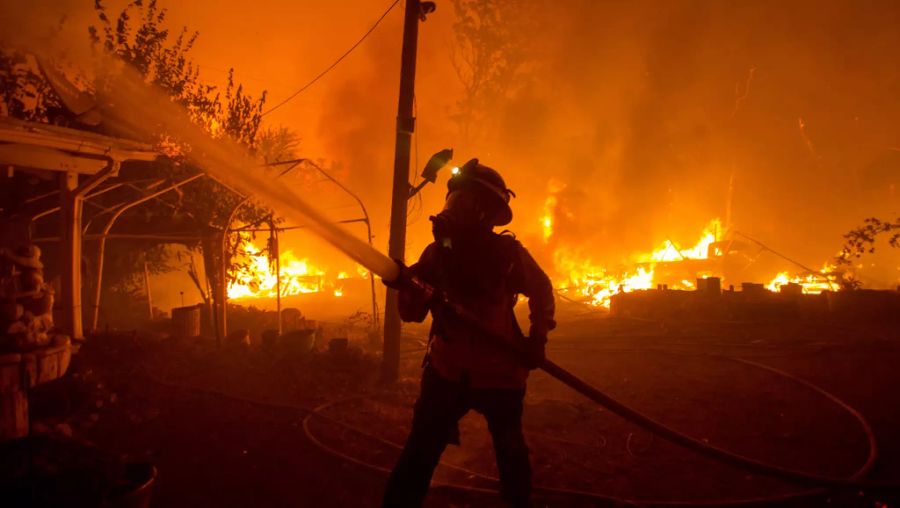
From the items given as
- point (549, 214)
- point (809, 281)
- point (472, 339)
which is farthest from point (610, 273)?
point (472, 339)

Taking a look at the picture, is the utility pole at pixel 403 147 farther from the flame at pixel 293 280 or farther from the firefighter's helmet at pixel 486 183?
the flame at pixel 293 280

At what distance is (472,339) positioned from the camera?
10.5 ft

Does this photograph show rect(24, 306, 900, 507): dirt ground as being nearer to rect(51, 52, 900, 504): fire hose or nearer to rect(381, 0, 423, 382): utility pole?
rect(51, 52, 900, 504): fire hose

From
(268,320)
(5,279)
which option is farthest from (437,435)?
(268,320)

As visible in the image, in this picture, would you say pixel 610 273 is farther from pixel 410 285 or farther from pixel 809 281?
pixel 410 285

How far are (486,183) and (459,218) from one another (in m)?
0.33

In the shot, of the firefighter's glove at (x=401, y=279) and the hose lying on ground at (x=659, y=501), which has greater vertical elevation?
the firefighter's glove at (x=401, y=279)

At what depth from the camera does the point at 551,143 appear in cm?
3400

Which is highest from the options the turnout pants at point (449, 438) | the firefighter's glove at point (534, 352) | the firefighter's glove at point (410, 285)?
the firefighter's glove at point (410, 285)

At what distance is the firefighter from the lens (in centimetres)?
309

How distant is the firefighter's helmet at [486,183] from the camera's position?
11.3 ft

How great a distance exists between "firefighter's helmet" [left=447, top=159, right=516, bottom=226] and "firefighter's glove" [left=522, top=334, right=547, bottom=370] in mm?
895

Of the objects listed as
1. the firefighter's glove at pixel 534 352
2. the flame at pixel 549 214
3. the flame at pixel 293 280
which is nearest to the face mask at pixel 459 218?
the firefighter's glove at pixel 534 352

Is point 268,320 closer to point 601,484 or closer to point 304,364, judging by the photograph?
point 304,364
